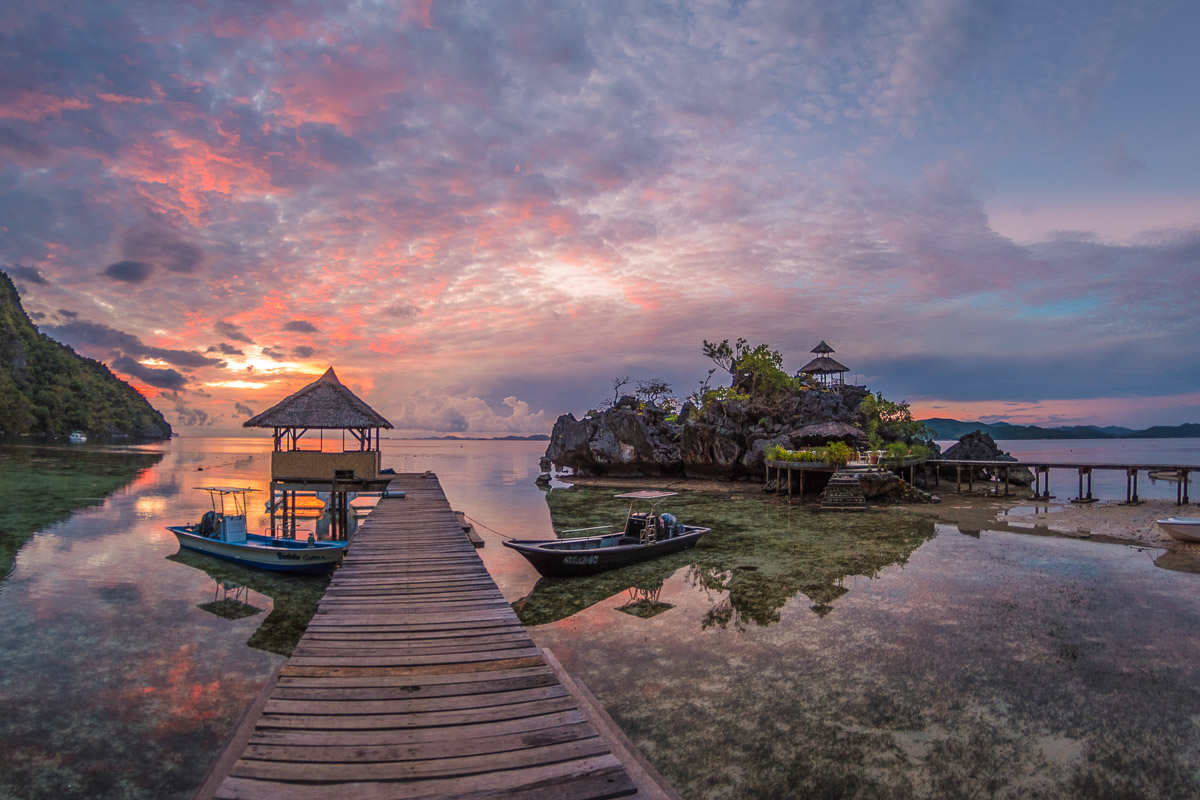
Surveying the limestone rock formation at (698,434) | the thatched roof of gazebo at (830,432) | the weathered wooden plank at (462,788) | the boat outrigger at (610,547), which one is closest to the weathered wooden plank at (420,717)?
the weathered wooden plank at (462,788)

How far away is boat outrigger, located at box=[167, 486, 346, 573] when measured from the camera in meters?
15.9

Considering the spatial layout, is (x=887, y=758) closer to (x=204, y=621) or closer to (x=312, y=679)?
(x=312, y=679)

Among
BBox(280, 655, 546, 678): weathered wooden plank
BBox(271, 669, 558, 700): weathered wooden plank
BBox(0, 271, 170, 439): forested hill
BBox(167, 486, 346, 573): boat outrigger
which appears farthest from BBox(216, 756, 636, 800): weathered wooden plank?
BBox(0, 271, 170, 439): forested hill

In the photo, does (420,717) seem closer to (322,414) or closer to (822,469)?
(322,414)

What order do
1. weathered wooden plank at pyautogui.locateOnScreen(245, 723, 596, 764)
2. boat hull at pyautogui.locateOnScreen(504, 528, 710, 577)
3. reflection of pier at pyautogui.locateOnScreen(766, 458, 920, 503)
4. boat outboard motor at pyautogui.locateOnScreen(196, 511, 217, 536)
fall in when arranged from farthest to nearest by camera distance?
reflection of pier at pyautogui.locateOnScreen(766, 458, 920, 503), boat outboard motor at pyautogui.locateOnScreen(196, 511, 217, 536), boat hull at pyautogui.locateOnScreen(504, 528, 710, 577), weathered wooden plank at pyautogui.locateOnScreen(245, 723, 596, 764)

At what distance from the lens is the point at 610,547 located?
1664 centimetres

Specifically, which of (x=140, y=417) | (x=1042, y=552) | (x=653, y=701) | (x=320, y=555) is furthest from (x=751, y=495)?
(x=140, y=417)

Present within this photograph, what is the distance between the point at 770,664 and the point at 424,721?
726cm

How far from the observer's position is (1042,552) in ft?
62.3

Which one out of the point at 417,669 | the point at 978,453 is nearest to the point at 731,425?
the point at 978,453

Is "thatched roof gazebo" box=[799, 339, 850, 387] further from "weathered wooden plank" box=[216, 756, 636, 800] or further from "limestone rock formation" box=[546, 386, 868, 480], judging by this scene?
"weathered wooden plank" box=[216, 756, 636, 800]

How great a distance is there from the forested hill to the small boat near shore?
128187 millimetres

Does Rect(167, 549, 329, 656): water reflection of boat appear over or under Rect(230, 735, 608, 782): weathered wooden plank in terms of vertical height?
under

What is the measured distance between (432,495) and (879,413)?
3836cm
